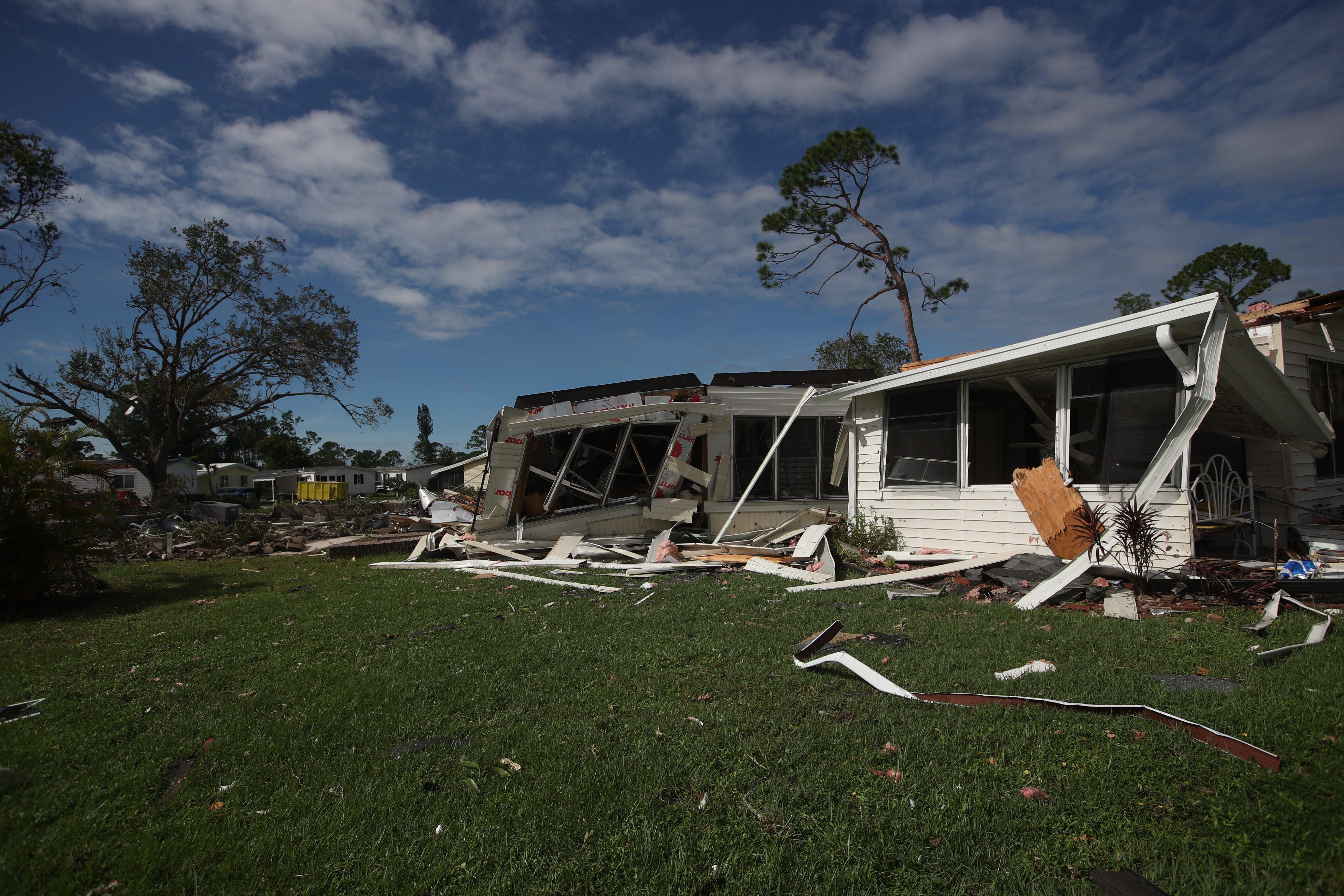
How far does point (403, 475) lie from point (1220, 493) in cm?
6714

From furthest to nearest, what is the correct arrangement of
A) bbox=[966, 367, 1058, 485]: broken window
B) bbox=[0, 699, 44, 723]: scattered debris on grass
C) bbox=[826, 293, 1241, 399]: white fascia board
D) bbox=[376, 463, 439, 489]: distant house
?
bbox=[376, 463, 439, 489]: distant house
bbox=[966, 367, 1058, 485]: broken window
bbox=[826, 293, 1241, 399]: white fascia board
bbox=[0, 699, 44, 723]: scattered debris on grass

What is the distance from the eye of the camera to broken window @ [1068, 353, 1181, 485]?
22.4 feet

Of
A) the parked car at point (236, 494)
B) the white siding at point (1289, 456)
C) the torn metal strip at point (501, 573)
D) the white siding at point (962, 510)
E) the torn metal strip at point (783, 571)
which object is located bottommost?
the torn metal strip at point (501, 573)

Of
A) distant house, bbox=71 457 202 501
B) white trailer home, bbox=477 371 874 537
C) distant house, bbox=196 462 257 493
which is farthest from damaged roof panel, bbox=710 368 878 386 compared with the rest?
distant house, bbox=196 462 257 493

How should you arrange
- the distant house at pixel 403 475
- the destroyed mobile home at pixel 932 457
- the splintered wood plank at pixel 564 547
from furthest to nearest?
the distant house at pixel 403 475 → the splintered wood plank at pixel 564 547 → the destroyed mobile home at pixel 932 457

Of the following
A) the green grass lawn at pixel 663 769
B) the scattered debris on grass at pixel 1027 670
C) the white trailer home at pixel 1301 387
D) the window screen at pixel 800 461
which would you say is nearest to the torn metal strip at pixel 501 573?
the green grass lawn at pixel 663 769

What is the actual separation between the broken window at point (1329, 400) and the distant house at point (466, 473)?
1891 centimetres

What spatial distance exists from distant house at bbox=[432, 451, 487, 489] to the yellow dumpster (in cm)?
586

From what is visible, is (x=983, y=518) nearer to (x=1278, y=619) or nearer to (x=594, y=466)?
(x=1278, y=619)

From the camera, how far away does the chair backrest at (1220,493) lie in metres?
7.36

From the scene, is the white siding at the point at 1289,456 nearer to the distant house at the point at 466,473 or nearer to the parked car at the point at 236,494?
the distant house at the point at 466,473

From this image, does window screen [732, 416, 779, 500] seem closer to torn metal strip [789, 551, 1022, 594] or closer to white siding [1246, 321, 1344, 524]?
torn metal strip [789, 551, 1022, 594]

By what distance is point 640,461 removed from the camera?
12.9 meters

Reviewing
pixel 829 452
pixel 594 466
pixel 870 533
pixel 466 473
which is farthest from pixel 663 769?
pixel 466 473
